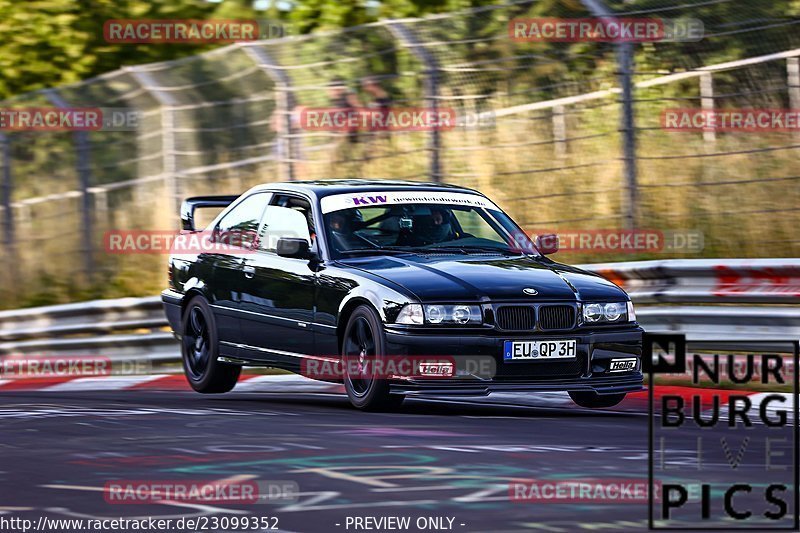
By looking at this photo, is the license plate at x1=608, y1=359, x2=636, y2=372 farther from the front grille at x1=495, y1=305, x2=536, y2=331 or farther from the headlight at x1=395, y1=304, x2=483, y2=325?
the headlight at x1=395, y1=304, x2=483, y2=325

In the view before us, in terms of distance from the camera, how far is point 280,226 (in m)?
11.6

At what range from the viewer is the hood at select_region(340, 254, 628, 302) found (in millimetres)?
9789

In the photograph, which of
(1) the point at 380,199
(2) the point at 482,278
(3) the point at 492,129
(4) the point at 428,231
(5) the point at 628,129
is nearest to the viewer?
(2) the point at 482,278

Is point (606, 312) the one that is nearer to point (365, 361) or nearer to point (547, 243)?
point (547, 243)

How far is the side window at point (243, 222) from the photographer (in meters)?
12.0

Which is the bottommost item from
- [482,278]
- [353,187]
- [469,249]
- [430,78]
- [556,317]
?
[556,317]

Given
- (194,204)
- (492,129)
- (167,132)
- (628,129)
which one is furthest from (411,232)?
(167,132)

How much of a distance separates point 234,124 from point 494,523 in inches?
507

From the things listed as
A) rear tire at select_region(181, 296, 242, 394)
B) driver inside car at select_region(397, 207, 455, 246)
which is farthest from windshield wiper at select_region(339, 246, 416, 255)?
rear tire at select_region(181, 296, 242, 394)

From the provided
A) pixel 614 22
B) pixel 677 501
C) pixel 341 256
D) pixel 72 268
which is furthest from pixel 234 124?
pixel 677 501

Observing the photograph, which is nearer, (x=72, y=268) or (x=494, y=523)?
(x=494, y=523)

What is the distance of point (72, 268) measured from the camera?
21.0 metres

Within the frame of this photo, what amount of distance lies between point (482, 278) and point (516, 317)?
349 millimetres

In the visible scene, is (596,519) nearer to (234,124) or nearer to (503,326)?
(503,326)
